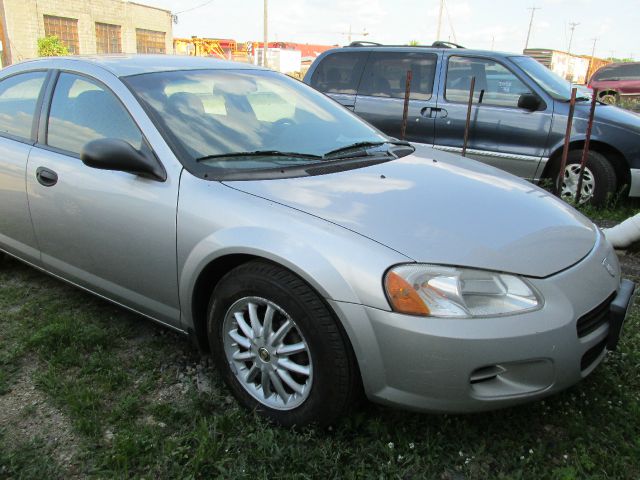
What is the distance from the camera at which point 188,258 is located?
7.89 feet

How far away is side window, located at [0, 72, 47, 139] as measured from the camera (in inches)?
130

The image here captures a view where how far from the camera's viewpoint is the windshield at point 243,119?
8.64 feet

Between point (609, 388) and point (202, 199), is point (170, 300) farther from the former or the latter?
point (609, 388)

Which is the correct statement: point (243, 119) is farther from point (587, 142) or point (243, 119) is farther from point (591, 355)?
point (587, 142)

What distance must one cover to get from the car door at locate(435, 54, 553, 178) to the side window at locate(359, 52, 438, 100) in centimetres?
23

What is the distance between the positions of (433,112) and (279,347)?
4.69 meters

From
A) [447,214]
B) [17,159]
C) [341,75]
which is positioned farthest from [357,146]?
[341,75]

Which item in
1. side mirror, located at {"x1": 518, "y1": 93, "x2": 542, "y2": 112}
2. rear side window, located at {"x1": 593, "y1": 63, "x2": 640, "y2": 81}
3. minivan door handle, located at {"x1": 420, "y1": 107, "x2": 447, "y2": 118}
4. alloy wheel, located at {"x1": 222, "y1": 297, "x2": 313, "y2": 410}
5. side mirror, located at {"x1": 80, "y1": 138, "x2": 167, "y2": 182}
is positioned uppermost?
rear side window, located at {"x1": 593, "y1": 63, "x2": 640, "y2": 81}

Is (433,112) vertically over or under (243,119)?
under

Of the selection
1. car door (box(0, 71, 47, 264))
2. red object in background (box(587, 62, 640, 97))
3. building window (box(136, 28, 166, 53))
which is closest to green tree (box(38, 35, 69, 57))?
building window (box(136, 28, 166, 53))

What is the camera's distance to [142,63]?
10.2ft

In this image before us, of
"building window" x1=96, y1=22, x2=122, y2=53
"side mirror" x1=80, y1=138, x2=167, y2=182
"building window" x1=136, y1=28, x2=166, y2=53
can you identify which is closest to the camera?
"side mirror" x1=80, y1=138, x2=167, y2=182

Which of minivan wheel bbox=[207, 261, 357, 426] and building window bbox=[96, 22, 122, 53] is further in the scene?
building window bbox=[96, 22, 122, 53]

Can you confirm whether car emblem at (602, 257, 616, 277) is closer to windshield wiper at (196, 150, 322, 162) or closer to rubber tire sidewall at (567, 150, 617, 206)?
windshield wiper at (196, 150, 322, 162)
